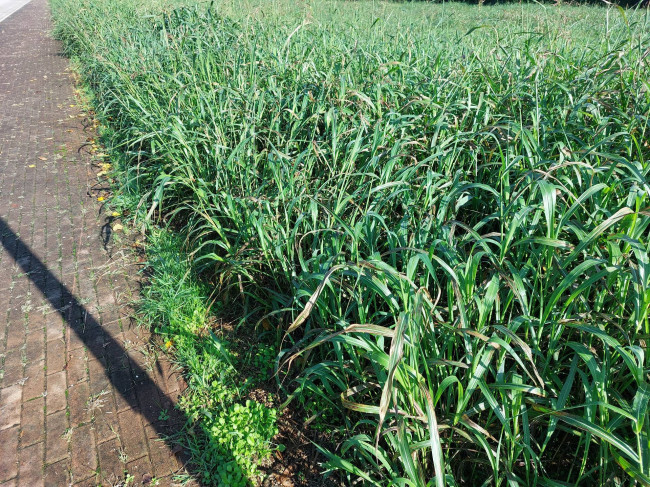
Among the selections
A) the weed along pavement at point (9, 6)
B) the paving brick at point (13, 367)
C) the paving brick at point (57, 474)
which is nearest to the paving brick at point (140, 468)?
the paving brick at point (57, 474)

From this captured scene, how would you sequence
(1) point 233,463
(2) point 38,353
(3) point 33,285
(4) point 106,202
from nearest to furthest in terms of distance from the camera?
(1) point 233,463
(2) point 38,353
(3) point 33,285
(4) point 106,202

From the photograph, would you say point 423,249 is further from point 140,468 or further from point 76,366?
point 76,366

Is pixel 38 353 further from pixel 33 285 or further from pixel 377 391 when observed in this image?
pixel 377 391

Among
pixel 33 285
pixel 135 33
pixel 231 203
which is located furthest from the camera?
pixel 135 33

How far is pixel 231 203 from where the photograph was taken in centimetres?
303

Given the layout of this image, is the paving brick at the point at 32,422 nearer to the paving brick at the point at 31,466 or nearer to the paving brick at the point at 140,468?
the paving brick at the point at 31,466

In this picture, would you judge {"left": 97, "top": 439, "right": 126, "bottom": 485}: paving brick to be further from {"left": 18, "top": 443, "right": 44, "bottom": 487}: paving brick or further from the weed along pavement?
the weed along pavement

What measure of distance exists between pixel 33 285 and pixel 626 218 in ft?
12.2

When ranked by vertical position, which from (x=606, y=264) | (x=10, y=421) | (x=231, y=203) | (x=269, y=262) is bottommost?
(x=10, y=421)

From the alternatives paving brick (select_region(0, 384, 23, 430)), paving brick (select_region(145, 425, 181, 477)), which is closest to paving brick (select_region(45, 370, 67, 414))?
paving brick (select_region(0, 384, 23, 430))

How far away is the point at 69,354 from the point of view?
277cm

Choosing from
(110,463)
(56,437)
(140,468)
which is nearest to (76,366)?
(56,437)

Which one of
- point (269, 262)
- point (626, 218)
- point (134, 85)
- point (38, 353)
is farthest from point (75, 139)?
point (626, 218)

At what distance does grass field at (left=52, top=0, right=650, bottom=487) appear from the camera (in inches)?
67.9
